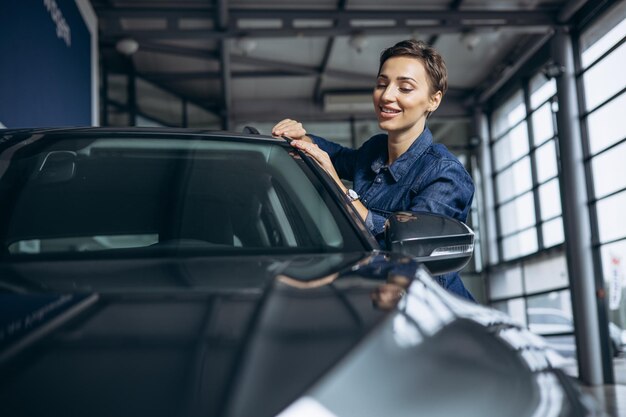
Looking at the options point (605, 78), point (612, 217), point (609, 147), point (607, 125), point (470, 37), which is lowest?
point (612, 217)

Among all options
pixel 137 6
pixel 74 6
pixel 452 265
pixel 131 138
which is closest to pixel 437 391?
pixel 452 265

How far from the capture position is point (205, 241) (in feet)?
4.61

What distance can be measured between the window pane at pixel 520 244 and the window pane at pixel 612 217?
262 cm

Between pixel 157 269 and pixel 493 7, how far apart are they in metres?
10.8

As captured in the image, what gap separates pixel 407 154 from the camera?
1.95 metres

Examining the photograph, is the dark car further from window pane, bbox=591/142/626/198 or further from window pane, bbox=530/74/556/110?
window pane, bbox=530/74/556/110

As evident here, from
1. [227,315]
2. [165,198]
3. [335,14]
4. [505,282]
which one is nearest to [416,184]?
[165,198]

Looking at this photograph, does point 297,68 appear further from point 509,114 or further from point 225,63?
point 509,114

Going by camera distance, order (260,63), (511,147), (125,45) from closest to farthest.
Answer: (125,45)
(260,63)
(511,147)

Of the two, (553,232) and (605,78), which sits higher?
(605,78)

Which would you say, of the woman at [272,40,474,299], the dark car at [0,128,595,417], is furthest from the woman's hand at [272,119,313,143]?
the dark car at [0,128,595,417]

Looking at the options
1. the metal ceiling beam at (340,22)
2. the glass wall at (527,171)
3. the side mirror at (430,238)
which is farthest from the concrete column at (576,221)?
the side mirror at (430,238)

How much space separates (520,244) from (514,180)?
4.33ft

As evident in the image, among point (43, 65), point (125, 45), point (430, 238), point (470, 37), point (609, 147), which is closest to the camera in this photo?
point (430, 238)
